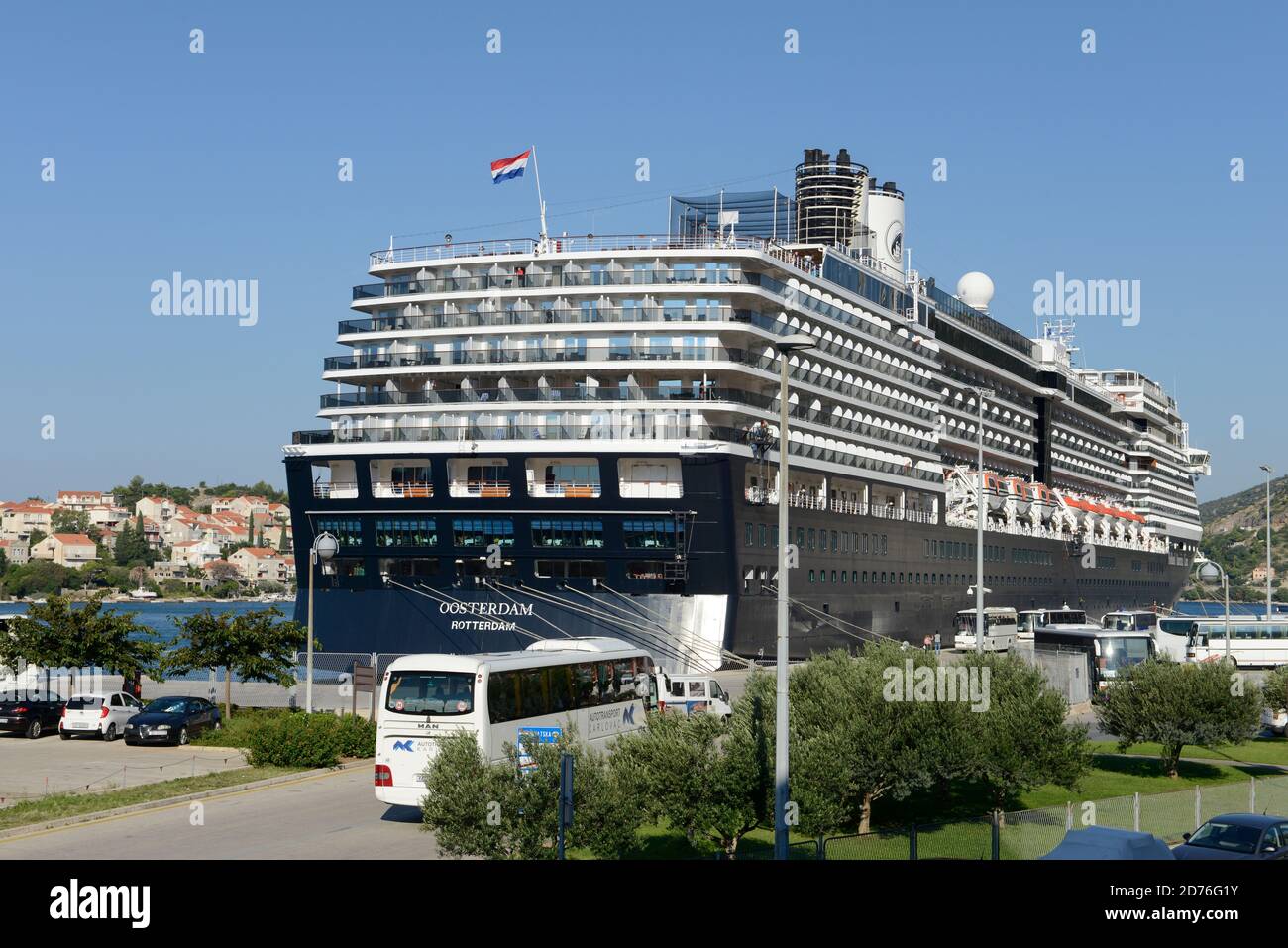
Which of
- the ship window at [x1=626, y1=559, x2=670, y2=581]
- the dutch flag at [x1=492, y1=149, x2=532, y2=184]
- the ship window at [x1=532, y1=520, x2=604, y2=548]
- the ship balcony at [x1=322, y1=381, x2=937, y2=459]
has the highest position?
the dutch flag at [x1=492, y1=149, x2=532, y2=184]

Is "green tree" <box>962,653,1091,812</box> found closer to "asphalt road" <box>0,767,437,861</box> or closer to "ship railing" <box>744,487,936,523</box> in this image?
"asphalt road" <box>0,767,437,861</box>

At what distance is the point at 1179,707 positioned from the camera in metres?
32.8

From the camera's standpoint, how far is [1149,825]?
23844 mm

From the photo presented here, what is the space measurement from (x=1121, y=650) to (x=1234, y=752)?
13.9 metres

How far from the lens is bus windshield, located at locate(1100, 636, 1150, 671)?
170 ft

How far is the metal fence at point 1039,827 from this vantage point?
2059 cm

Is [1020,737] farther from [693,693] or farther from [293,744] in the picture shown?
[293,744]

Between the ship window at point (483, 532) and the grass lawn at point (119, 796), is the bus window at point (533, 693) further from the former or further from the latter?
the ship window at point (483, 532)

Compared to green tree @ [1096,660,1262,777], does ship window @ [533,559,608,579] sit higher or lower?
higher

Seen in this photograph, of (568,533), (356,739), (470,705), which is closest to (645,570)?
(568,533)

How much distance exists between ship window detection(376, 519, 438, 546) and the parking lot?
53.8 feet

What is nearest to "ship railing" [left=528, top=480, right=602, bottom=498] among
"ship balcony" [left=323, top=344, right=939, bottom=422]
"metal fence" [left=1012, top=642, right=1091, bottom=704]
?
"ship balcony" [left=323, top=344, right=939, bottom=422]

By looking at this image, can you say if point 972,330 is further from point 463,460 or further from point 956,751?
point 956,751

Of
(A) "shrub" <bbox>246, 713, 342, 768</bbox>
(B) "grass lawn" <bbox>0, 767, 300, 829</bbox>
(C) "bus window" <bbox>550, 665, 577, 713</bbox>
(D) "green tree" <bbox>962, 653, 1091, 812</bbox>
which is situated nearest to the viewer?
(B) "grass lawn" <bbox>0, 767, 300, 829</bbox>
